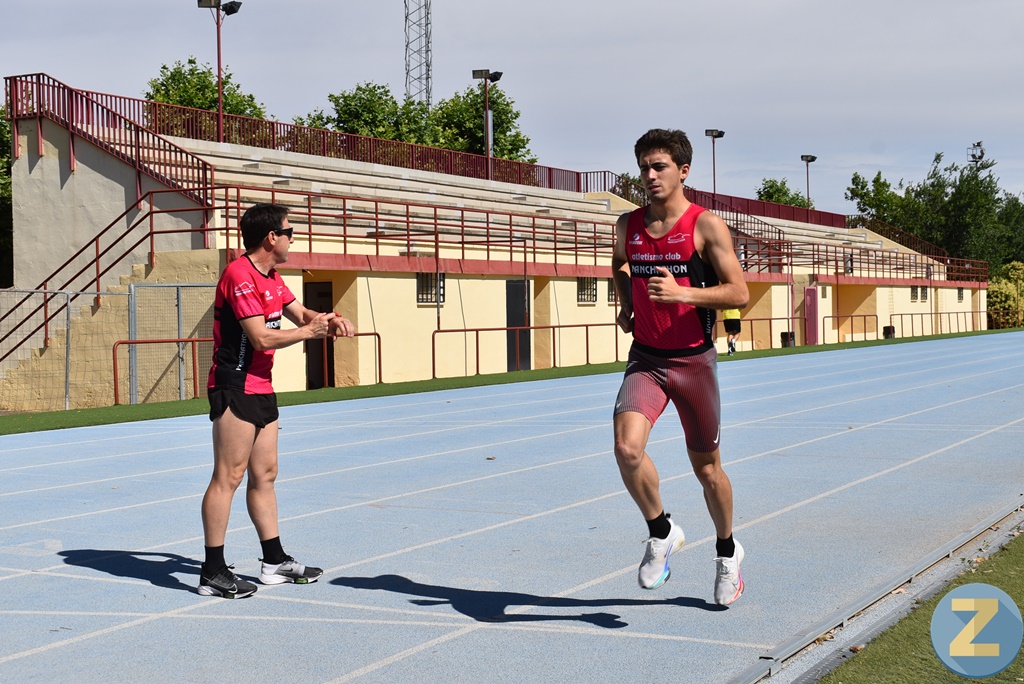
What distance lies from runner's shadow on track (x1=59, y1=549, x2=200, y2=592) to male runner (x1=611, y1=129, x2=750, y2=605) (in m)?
2.52

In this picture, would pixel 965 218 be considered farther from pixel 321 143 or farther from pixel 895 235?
pixel 321 143

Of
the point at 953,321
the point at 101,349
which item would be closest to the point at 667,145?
the point at 101,349

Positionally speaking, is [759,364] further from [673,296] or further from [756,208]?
[756,208]

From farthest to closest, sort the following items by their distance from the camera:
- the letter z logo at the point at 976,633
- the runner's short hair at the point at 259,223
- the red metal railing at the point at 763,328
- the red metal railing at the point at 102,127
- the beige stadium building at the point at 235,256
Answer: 1. the red metal railing at the point at 763,328
2. the red metal railing at the point at 102,127
3. the beige stadium building at the point at 235,256
4. the runner's short hair at the point at 259,223
5. the letter z logo at the point at 976,633

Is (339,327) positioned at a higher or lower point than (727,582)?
higher

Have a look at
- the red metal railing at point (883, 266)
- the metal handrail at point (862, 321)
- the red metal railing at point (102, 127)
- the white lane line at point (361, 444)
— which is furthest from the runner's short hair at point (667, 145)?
the metal handrail at point (862, 321)

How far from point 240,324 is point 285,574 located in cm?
136

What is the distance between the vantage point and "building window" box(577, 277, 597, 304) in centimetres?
3578

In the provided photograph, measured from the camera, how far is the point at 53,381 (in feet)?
84.0

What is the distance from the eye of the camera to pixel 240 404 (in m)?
6.53

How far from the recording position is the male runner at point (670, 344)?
580 cm

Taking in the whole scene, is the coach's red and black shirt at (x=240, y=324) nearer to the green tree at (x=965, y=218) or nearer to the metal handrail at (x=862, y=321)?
the metal handrail at (x=862, y=321)

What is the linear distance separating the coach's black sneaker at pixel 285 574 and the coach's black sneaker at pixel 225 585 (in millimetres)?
199

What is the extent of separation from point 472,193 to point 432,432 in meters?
26.6
